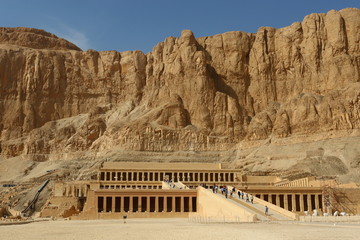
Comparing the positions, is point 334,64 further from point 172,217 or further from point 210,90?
point 172,217

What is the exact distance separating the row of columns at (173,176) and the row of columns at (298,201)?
27.9 metres

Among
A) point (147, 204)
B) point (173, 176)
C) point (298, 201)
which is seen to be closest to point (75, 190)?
point (173, 176)

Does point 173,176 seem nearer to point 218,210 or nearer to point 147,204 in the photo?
point 147,204

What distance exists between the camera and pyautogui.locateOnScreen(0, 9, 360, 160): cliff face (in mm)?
129875

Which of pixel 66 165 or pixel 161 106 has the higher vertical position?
pixel 161 106

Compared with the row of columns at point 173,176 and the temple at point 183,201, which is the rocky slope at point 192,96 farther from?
the temple at point 183,201

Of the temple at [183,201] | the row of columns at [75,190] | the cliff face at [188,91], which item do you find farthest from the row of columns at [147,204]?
the cliff face at [188,91]

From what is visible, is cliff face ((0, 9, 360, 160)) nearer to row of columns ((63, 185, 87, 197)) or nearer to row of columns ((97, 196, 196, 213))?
row of columns ((63, 185, 87, 197))

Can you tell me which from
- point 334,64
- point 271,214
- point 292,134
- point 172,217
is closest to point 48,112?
point 292,134

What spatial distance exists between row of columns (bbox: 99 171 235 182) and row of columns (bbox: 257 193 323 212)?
27.9 meters

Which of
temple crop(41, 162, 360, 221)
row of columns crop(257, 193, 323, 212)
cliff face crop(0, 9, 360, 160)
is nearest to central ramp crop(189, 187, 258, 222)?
temple crop(41, 162, 360, 221)

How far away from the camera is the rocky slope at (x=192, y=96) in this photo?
126938mm

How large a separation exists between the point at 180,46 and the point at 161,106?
2354 cm

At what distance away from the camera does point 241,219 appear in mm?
47531
